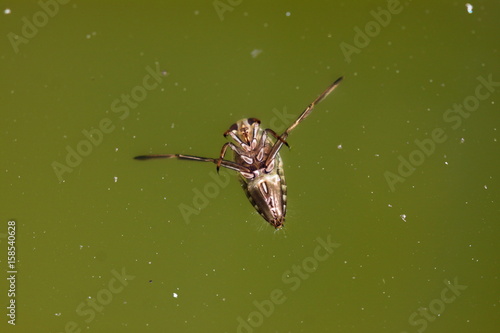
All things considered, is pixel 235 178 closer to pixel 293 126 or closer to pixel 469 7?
pixel 293 126

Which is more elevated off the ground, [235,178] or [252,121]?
[252,121]

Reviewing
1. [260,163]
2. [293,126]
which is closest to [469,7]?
[293,126]

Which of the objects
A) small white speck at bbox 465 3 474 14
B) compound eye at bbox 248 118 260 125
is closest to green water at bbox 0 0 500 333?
small white speck at bbox 465 3 474 14

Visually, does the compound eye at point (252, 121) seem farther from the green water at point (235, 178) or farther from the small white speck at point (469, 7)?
the small white speck at point (469, 7)

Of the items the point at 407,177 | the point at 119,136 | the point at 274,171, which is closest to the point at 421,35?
the point at 407,177

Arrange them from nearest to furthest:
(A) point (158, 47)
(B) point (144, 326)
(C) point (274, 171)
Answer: (C) point (274, 171), (A) point (158, 47), (B) point (144, 326)

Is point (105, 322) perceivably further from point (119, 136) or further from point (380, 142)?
point (380, 142)

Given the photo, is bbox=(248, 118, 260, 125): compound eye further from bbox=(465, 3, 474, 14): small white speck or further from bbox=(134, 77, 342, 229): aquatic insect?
bbox=(465, 3, 474, 14): small white speck
